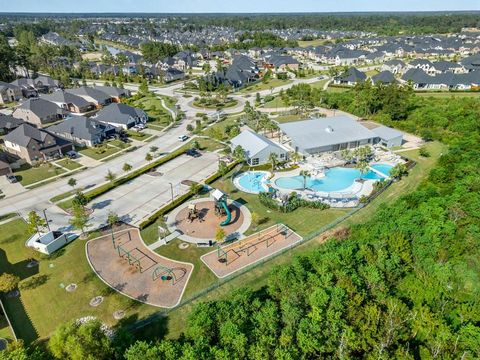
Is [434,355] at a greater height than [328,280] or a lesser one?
lesser

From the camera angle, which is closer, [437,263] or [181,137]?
[437,263]

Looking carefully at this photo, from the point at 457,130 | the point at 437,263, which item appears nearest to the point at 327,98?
the point at 457,130

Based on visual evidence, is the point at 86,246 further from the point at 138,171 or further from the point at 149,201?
the point at 138,171

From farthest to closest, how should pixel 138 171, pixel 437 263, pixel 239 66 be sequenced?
pixel 239 66
pixel 138 171
pixel 437 263

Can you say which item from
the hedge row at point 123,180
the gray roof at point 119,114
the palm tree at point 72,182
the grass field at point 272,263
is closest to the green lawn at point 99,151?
the hedge row at point 123,180

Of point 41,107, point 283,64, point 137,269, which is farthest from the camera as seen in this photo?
point 283,64

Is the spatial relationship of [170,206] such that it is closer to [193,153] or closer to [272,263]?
[272,263]

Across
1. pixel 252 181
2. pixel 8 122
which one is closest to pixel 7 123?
pixel 8 122
